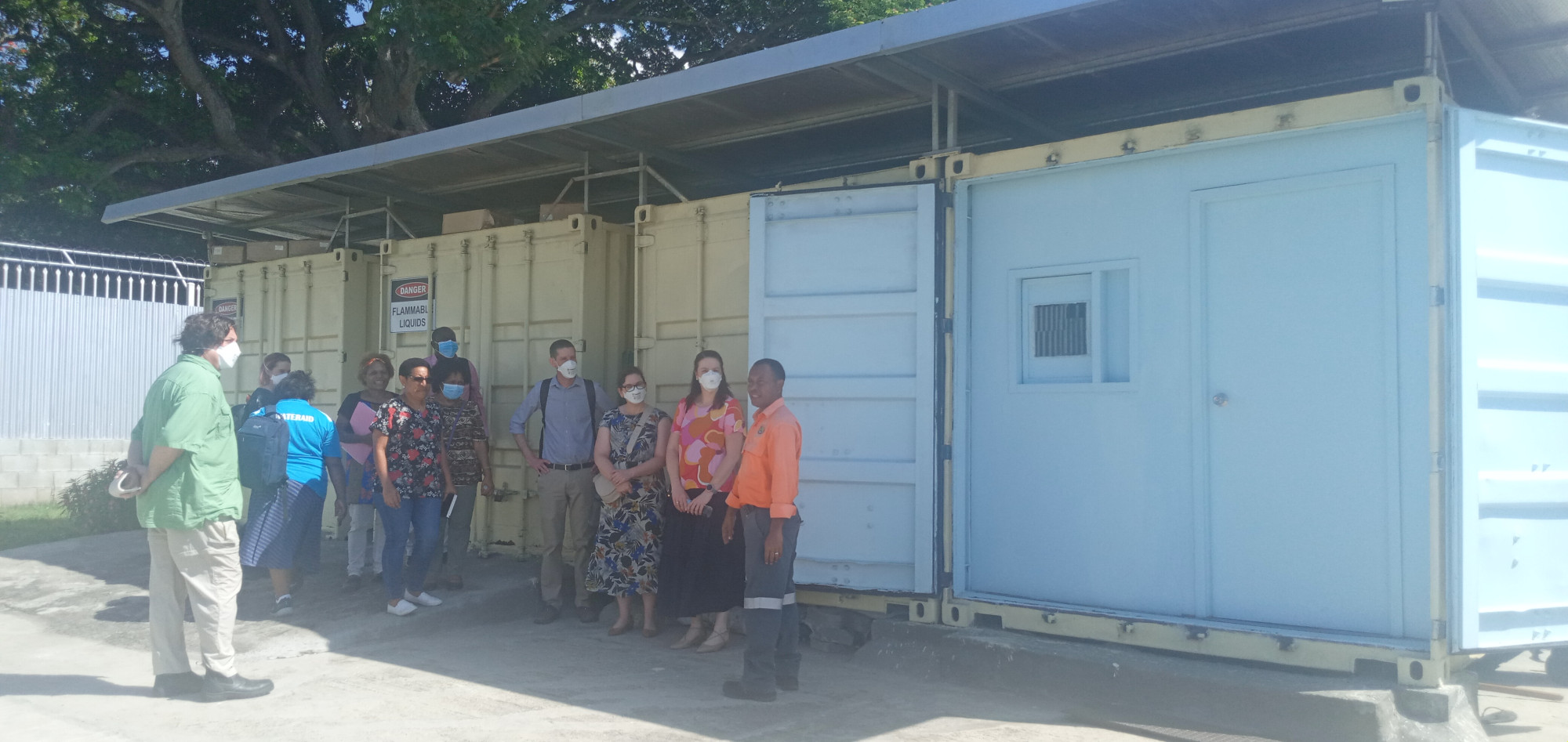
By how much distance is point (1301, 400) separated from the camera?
5340 millimetres

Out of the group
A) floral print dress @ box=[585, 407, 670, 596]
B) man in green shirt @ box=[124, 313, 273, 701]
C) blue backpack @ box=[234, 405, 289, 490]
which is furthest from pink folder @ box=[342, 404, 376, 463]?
man in green shirt @ box=[124, 313, 273, 701]

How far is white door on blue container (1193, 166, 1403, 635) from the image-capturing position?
5.11m

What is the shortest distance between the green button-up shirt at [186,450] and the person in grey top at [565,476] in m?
2.28

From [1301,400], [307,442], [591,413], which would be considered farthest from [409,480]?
[1301,400]

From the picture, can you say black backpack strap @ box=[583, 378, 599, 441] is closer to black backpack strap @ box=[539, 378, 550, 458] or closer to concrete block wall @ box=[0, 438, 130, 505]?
black backpack strap @ box=[539, 378, 550, 458]

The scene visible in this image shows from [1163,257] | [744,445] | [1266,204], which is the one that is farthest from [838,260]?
[1266,204]

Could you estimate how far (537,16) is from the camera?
577 inches

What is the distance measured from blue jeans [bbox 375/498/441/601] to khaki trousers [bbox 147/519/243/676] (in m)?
1.59

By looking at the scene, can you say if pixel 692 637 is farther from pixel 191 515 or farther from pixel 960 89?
pixel 960 89

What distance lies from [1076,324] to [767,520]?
201 centimetres

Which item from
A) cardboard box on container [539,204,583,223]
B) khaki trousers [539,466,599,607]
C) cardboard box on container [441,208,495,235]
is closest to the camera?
khaki trousers [539,466,599,607]

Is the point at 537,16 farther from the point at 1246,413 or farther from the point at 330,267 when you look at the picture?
the point at 1246,413

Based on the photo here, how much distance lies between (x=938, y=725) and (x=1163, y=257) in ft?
8.64

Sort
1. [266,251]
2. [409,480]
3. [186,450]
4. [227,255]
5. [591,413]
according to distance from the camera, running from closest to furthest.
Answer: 1. [186,450]
2. [409,480]
3. [591,413]
4. [266,251]
5. [227,255]
